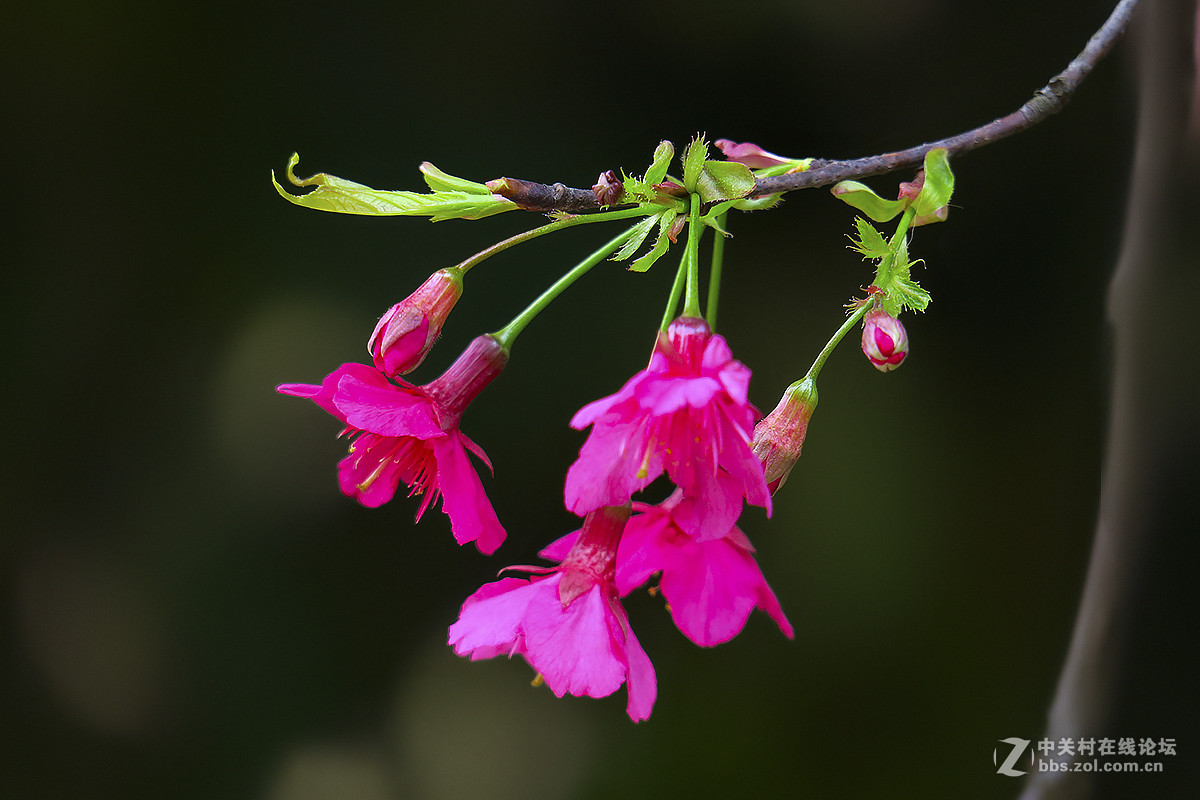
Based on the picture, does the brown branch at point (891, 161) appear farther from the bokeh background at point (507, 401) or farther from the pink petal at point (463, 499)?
the bokeh background at point (507, 401)

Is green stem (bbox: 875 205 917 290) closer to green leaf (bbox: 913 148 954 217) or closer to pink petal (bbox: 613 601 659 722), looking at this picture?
green leaf (bbox: 913 148 954 217)

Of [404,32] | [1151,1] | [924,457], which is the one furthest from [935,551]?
[404,32]

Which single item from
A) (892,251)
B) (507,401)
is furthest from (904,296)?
(507,401)

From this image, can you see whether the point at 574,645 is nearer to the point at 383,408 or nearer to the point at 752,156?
the point at 383,408

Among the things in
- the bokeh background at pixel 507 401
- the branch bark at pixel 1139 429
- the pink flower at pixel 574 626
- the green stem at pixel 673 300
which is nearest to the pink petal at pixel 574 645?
the pink flower at pixel 574 626

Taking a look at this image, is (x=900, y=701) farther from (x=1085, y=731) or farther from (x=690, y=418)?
(x=690, y=418)
